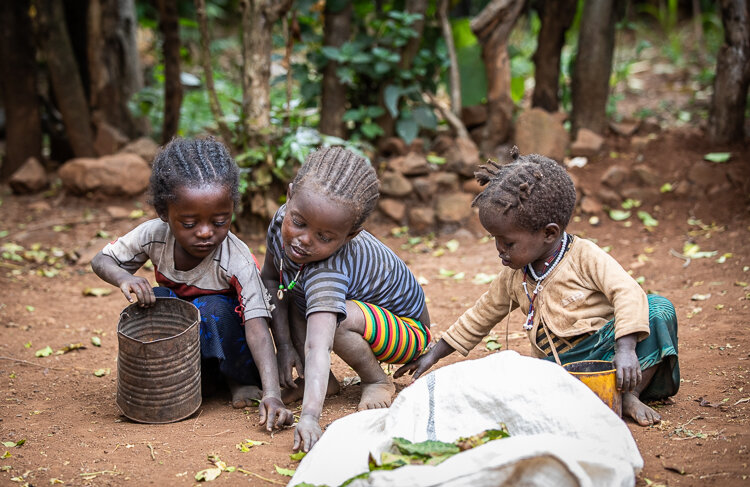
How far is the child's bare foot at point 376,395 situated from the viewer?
118 inches

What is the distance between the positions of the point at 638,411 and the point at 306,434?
1287 millimetres

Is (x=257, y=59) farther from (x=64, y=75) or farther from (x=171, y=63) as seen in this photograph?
(x=64, y=75)

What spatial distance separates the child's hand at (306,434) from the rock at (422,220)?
3675 millimetres

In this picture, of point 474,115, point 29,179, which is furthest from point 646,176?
point 29,179

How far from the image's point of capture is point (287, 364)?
3.16m

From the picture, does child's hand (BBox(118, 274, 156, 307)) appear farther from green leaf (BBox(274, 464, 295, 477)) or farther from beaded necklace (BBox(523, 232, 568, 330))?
beaded necklace (BBox(523, 232, 568, 330))

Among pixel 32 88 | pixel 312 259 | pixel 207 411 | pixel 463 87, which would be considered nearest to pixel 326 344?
pixel 312 259

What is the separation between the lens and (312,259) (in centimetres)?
278

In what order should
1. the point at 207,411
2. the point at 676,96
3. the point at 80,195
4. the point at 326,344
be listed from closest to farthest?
1. the point at 326,344
2. the point at 207,411
3. the point at 80,195
4. the point at 676,96

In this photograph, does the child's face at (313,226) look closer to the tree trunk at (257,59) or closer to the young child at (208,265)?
the young child at (208,265)

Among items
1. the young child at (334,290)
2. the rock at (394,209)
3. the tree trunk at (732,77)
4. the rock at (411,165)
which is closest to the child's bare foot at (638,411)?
the young child at (334,290)

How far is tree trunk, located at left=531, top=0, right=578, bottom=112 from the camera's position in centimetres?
632

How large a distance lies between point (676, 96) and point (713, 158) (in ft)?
7.66

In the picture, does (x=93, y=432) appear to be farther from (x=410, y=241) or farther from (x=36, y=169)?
(x=36, y=169)
